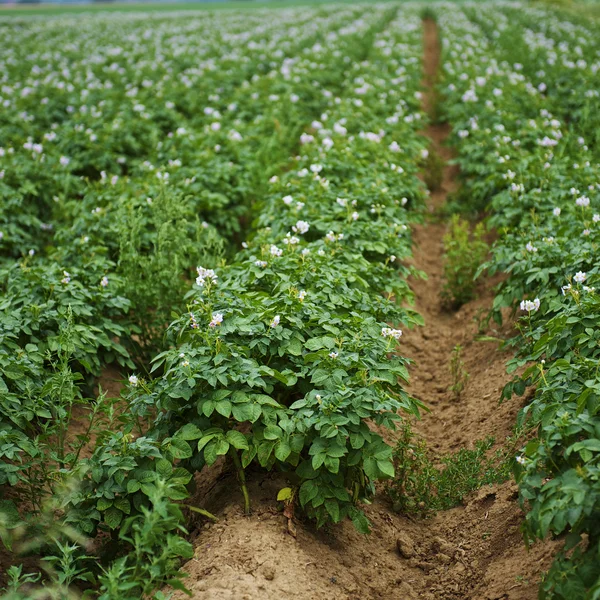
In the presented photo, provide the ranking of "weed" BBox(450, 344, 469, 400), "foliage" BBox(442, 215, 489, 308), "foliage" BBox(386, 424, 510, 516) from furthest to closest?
"foliage" BBox(442, 215, 489, 308) < "weed" BBox(450, 344, 469, 400) < "foliage" BBox(386, 424, 510, 516)

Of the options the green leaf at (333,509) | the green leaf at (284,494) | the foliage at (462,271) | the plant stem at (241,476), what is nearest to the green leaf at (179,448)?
the plant stem at (241,476)

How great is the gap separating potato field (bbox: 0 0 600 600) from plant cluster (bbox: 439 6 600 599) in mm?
20

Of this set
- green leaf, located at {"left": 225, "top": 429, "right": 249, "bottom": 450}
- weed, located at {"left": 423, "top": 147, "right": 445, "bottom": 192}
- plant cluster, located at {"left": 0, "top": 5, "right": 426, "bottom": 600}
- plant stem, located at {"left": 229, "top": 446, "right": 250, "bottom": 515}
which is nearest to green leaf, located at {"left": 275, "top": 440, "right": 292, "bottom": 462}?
plant cluster, located at {"left": 0, "top": 5, "right": 426, "bottom": 600}

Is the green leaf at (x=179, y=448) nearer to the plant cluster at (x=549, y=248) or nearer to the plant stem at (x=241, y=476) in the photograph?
the plant stem at (x=241, y=476)

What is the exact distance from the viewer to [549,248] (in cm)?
465

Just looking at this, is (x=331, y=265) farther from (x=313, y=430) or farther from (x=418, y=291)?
(x=418, y=291)

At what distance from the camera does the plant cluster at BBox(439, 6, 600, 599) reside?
8.54 feet

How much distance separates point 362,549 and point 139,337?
2.43 metres

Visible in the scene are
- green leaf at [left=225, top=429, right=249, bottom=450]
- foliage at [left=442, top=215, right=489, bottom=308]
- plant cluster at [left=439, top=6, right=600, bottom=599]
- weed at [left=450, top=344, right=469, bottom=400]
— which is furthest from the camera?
foliage at [left=442, top=215, right=489, bottom=308]

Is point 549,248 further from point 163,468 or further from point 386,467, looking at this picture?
point 163,468

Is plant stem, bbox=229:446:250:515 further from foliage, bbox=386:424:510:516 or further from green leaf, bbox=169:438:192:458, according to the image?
foliage, bbox=386:424:510:516

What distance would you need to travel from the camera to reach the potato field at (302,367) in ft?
10.2

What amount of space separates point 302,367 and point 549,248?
210 cm

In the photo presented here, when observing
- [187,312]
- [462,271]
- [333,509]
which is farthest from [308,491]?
[462,271]
